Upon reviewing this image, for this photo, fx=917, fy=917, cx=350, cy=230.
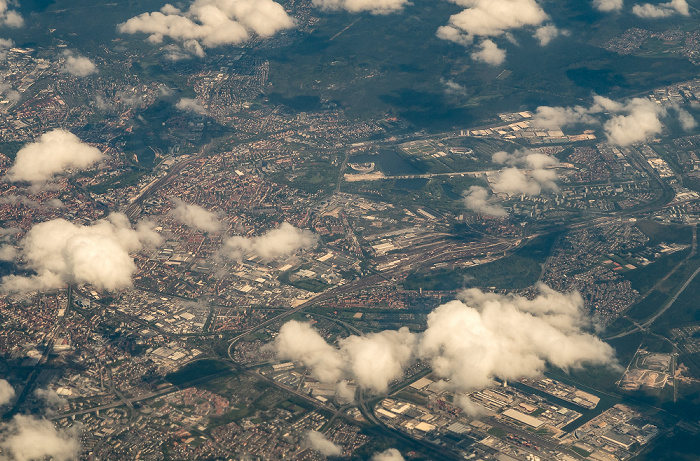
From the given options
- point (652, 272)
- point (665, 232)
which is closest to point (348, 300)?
point (652, 272)

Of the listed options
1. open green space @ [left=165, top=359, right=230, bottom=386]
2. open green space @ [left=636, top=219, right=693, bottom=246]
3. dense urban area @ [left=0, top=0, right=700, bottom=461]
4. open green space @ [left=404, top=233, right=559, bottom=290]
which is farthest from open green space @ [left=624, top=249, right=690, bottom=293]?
open green space @ [left=165, top=359, right=230, bottom=386]

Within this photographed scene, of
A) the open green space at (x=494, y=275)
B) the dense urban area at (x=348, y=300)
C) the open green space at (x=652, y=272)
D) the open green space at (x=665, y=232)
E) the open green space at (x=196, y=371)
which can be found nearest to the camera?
the dense urban area at (x=348, y=300)

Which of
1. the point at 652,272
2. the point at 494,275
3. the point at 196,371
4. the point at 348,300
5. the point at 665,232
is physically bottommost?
the point at 196,371

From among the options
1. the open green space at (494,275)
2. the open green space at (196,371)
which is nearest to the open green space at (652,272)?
the open green space at (494,275)

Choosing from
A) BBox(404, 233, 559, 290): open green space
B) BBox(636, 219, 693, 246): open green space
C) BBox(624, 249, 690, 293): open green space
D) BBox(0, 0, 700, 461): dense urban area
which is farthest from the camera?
BBox(636, 219, 693, 246): open green space

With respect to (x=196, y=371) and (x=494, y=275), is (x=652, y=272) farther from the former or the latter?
(x=196, y=371)

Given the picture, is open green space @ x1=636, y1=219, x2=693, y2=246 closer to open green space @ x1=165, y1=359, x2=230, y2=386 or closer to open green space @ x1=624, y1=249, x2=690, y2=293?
open green space @ x1=624, y1=249, x2=690, y2=293

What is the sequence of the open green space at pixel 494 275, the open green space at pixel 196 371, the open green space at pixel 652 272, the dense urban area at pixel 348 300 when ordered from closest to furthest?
the dense urban area at pixel 348 300
the open green space at pixel 196 371
the open green space at pixel 652 272
the open green space at pixel 494 275

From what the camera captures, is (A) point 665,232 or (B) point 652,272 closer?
(B) point 652,272

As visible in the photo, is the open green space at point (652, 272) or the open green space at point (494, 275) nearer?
the open green space at point (652, 272)

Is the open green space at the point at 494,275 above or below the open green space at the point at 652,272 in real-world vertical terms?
below

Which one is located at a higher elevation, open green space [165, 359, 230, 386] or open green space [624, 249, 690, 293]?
open green space [624, 249, 690, 293]

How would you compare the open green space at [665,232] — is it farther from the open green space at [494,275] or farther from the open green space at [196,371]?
the open green space at [196,371]

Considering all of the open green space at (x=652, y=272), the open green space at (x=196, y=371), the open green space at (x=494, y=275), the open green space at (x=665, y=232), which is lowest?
the open green space at (x=196, y=371)
